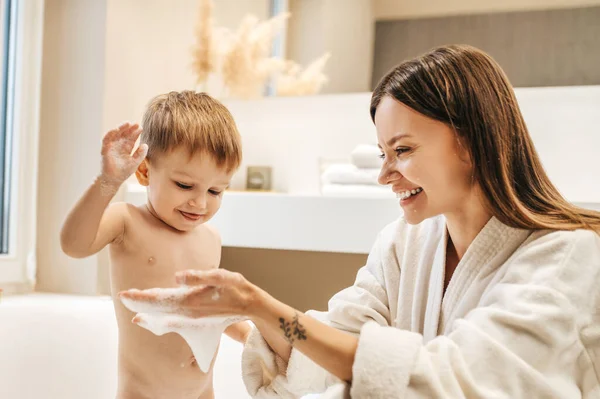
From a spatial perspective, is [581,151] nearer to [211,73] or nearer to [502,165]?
[502,165]

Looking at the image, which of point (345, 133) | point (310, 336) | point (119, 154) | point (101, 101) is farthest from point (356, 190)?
point (310, 336)

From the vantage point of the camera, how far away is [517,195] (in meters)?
0.88

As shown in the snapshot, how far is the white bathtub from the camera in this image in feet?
5.03

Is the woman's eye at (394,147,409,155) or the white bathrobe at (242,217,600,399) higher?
the woman's eye at (394,147,409,155)

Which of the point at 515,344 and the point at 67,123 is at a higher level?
the point at 67,123

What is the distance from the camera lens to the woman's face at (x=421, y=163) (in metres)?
0.86

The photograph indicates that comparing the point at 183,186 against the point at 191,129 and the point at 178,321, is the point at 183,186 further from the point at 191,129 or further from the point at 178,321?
the point at 178,321

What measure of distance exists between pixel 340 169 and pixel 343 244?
0.31 m

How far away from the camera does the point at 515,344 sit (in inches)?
29.9

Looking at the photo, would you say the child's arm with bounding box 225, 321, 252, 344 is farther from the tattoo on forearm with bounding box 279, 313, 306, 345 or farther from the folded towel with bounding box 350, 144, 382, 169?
the folded towel with bounding box 350, 144, 382, 169

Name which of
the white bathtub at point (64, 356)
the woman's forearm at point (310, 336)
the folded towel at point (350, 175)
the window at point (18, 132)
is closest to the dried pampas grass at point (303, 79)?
the folded towel at point (350, 175)

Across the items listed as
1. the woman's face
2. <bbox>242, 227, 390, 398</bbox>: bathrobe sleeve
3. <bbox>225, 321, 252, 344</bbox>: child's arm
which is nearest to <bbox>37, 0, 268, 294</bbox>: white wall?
<bbox>225, 321, 252, 344</bbox>: child's arm

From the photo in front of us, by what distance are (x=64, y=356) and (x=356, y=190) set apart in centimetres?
90

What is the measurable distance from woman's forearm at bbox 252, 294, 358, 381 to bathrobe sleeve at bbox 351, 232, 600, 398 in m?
0.02
